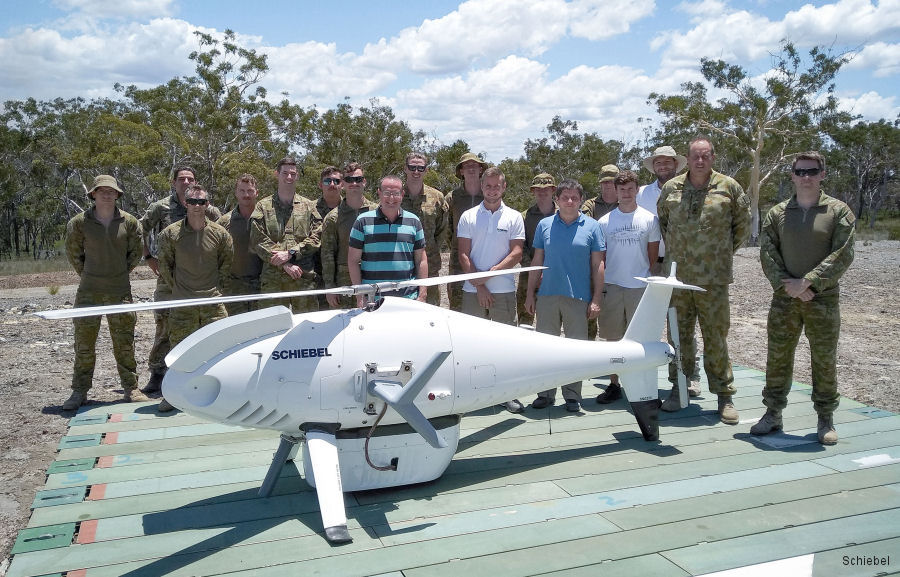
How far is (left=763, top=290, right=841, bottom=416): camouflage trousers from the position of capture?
5441mm

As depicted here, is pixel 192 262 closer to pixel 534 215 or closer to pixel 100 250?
pixel 100 250

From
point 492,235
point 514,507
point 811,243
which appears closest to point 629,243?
point 492,235

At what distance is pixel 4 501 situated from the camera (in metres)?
4.95

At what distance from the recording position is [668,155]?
699 cm

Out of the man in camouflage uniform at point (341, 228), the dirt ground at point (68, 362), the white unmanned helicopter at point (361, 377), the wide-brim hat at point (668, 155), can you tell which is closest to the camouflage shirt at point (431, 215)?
the man in camouflage uniform at point (341, 228)

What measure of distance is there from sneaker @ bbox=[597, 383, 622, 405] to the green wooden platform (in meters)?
0.62

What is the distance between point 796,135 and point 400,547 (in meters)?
43.1

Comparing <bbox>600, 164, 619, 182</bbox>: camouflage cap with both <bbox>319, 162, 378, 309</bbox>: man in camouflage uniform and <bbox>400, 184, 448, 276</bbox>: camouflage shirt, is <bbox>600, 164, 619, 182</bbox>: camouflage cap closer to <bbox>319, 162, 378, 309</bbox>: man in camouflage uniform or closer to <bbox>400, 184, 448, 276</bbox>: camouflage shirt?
<bbox>400, 184, 448, 276</bbox>: camouflage shirt

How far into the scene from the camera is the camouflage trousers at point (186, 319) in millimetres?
6730

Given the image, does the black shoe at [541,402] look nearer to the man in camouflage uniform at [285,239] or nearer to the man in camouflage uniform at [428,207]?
the man in camouflage uniform at [428,207]

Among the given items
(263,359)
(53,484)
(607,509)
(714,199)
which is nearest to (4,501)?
(53,484)

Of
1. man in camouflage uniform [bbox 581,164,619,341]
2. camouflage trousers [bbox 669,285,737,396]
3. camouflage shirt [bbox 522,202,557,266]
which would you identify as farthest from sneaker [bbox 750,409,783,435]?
camouflage shirt [bbox 522,202,557,266]

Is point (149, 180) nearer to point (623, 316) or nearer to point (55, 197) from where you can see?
point (55, 197)

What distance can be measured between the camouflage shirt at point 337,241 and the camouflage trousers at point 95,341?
2194 mm
